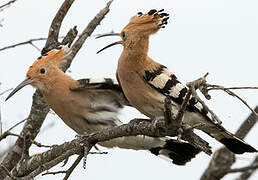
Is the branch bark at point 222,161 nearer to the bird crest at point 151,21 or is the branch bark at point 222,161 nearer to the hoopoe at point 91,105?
the hoopoe at point 91,105

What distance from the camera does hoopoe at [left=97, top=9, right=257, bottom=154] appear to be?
3332 millimetres

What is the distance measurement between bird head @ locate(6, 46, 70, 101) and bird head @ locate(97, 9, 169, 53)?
0.65m

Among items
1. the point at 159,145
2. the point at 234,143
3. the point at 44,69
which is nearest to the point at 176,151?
the point at 159,145

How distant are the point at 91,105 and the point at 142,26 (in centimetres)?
67

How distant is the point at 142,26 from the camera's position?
11.8 ft

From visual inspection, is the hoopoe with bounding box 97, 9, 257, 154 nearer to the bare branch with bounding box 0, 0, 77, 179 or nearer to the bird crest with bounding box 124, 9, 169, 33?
the bird crest with bounding box 124, 9, 169, 33

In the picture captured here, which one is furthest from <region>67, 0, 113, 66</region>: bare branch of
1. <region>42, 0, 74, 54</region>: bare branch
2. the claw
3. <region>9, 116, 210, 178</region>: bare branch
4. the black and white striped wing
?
<region>9, 116, 210, 178</region>: bare branch

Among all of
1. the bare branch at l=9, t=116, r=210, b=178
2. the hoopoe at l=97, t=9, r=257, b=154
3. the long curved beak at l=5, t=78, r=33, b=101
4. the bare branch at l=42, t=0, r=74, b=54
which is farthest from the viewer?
the bare branch at l=42, t=0, r=74, b=54

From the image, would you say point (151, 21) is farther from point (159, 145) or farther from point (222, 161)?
point (222, 161)

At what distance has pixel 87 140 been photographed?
9.78 feet

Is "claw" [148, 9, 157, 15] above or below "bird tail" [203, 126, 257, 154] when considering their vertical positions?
above

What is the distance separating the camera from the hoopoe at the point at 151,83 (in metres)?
3.33

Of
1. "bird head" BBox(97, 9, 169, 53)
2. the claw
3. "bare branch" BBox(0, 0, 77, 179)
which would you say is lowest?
"bare branch" BBox(0, 0, 77, 179)

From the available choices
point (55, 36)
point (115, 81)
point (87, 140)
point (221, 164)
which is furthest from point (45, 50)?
point (221, 164)
